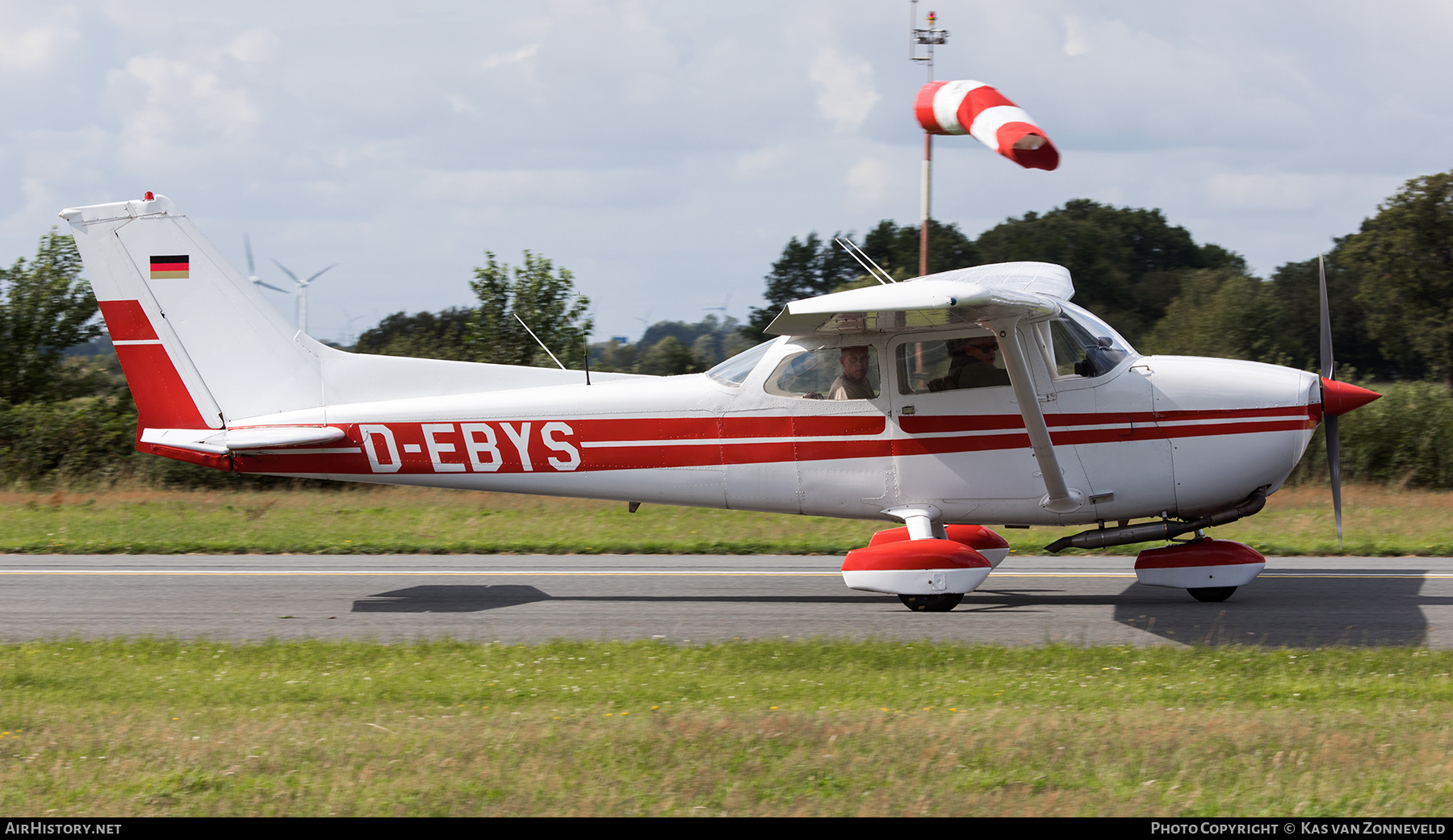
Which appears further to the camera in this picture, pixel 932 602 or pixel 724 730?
pixel 932 602

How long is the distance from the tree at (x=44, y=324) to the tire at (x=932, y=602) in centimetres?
2086

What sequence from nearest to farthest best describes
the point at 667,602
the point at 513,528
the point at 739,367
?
the point at 739,367 → the point at 667,602 → the point at 513,528

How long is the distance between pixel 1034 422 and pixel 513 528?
23.3 feet

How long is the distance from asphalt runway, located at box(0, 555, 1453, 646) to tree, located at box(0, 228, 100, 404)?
1389 centimetres

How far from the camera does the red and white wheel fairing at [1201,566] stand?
28.2 ft

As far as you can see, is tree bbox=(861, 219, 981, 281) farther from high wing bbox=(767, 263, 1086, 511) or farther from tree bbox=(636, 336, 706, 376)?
high wing bbox=(767, 263, 1086, 511)

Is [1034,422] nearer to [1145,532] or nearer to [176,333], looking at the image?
[1145,532]

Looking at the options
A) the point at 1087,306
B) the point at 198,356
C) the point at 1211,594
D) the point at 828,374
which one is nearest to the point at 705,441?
the point at 828,374

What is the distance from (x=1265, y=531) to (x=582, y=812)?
10.5 m

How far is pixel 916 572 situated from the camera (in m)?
8.33

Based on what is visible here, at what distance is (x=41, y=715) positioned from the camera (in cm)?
568

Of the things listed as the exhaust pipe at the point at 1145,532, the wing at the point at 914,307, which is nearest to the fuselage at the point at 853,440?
the exhaust pipe at the point at 1145,532
